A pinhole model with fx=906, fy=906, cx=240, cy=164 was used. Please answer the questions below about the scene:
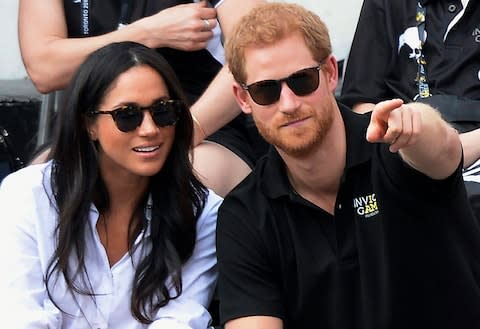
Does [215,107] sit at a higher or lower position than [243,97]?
lower

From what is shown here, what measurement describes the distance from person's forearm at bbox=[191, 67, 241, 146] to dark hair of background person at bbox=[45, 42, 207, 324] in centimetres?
24

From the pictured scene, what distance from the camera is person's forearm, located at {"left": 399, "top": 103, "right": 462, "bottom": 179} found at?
2.01 meters

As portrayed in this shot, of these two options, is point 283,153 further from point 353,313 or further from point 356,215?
point 353,313

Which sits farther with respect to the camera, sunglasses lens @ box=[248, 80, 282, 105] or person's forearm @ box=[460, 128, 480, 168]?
person's forearm @ box=[460, 128, 480, 168]

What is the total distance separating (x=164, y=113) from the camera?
2494 mm

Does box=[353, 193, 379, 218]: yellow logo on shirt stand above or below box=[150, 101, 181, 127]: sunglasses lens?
below

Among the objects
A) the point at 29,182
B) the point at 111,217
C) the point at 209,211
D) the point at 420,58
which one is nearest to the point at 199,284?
the point at 209,211

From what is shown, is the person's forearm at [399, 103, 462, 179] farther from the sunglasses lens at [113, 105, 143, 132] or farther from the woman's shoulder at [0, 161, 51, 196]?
the woman's shoulder at [0, 161, 51, 196]

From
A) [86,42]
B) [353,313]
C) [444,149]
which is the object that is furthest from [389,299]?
[86,42]

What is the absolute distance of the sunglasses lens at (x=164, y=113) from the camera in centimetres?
248

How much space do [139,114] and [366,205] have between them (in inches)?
25.9

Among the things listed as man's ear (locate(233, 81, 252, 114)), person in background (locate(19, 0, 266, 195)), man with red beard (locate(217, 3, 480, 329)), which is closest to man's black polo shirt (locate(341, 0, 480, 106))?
person in background (locate(19, 0, 266, 195))

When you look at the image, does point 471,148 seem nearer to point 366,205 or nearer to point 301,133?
point 366,205

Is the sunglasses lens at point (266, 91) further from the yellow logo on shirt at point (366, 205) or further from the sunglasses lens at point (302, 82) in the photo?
the yellow logo on shirt at point (366, 205)
